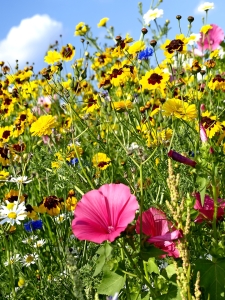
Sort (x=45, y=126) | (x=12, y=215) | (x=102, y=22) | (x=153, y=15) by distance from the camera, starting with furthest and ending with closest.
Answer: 1. (x=102, y=22)
2. (x=153, y=15)
3. (x=45, y=126)
4. (x=12, y=215)

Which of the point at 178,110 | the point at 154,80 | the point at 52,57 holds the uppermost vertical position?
the point at 52,57

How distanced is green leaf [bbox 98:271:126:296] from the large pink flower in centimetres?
13

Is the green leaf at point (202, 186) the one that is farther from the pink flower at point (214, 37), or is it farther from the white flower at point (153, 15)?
the pink flower at point (214, 37)

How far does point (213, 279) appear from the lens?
1115mm

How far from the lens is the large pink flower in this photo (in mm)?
1024

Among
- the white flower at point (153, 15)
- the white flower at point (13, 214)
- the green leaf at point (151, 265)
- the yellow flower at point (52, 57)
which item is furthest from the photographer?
the white flower at point (153, 15)

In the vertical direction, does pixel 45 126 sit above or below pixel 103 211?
above

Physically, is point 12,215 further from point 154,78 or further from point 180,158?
point 154,78

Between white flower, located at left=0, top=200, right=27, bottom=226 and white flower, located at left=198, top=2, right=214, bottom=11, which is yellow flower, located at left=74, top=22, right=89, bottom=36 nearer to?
A: white flower, located at left=198, top=2, right=214, bottom=11

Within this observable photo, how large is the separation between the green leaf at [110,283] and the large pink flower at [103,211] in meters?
0.13

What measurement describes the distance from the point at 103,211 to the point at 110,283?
17 centimetres

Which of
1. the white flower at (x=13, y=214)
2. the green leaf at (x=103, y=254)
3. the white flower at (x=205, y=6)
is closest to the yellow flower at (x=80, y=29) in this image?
the white flower at (x=205, y=6)

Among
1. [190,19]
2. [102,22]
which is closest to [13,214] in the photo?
[190,19]

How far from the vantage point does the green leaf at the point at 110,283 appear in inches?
43.1
